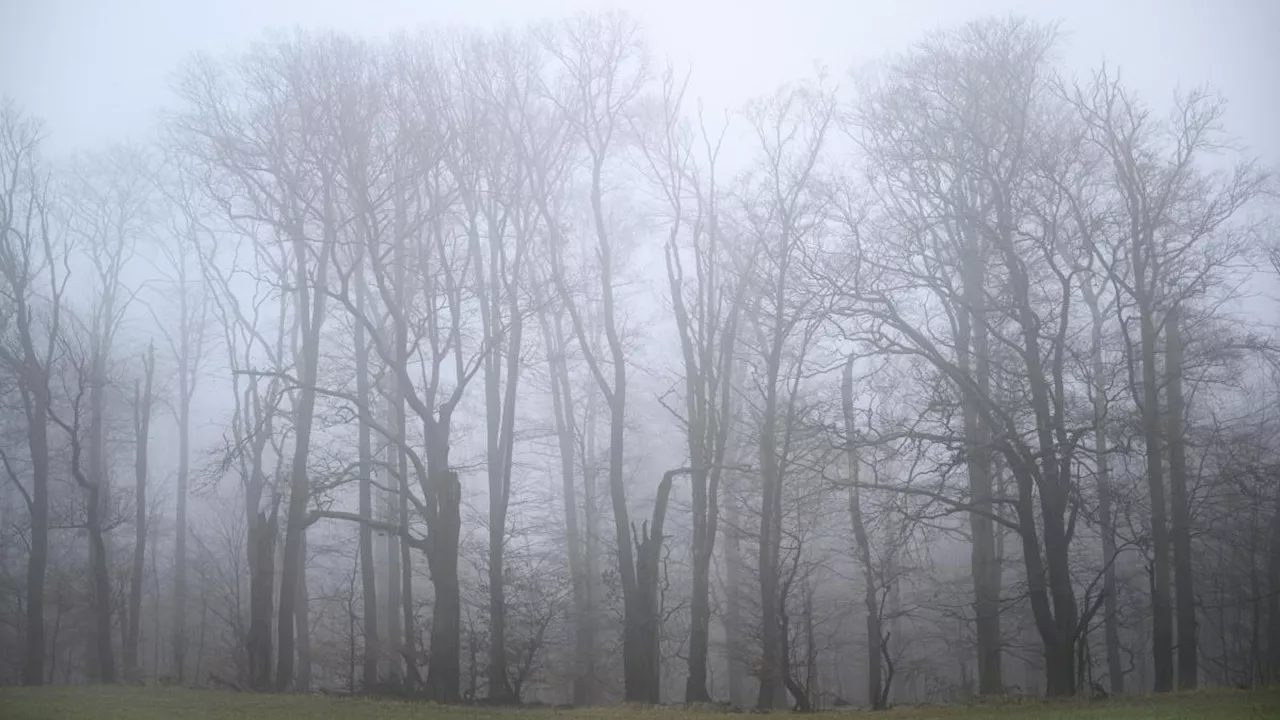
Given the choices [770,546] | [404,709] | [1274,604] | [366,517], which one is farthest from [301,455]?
[1274,604]

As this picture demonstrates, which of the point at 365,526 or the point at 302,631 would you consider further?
the point at 302,631

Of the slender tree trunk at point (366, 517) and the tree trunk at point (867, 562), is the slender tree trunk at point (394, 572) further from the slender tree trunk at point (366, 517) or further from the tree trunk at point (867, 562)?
the tree trunk at point (867, 562)

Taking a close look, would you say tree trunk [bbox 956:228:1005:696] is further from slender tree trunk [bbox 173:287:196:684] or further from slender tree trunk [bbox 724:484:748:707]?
slender tree trunk [bbox 173:287:196:684]

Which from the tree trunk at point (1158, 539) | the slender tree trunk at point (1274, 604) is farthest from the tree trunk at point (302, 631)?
the slender tree trunk at point (1274, 604)

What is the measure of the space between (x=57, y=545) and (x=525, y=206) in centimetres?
2127

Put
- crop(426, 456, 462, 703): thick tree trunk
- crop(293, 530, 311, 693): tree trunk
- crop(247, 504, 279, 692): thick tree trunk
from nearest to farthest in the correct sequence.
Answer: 1. crop(426, 456, 462, 703): thick tree trunk
2. crop(247, 504, 279, 692): thick tree trunk
3. crop(293, 530, 311, 693): tree trunk

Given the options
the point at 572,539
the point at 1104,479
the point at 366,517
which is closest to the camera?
the point at 1104,479

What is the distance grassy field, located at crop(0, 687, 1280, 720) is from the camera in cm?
1173

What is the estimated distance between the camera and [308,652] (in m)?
24.5

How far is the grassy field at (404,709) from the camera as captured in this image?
38.5 ft

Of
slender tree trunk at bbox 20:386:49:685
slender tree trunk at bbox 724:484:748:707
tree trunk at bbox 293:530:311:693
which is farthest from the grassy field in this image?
slender tree trunk at bbox 724:484:748:707

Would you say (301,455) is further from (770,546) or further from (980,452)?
(980,452)

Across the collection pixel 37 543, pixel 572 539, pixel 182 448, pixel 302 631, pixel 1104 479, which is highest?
pixel 182 448

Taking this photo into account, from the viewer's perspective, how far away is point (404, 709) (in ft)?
48.5
